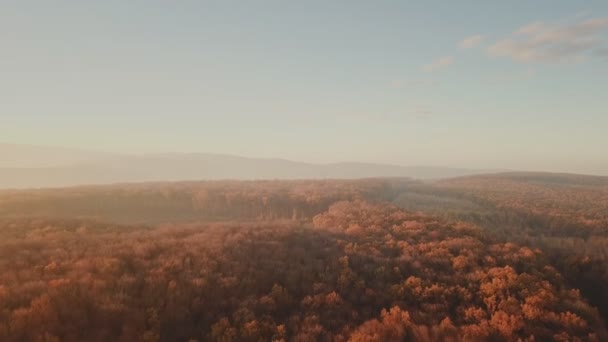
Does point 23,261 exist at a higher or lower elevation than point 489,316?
higher

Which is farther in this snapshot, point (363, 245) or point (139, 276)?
point (363, 245)

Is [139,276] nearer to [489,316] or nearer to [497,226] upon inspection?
[489,316]

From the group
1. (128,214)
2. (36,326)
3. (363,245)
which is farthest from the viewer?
(128,214)

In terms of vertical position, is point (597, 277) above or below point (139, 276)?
below

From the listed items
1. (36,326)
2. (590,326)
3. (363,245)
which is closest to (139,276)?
(36,326)

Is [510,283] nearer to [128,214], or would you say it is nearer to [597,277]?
[597,277]

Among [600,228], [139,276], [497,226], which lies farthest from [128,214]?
[600,228]

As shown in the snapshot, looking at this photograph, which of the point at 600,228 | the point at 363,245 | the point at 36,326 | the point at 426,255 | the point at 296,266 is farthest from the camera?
the point at 600,228

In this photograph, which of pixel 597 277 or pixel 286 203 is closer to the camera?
pixel 597 277

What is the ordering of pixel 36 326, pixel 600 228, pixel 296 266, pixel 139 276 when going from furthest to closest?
pixel 600 228 → pixel 296 266 → pixel 139 276 → pixel 36 326

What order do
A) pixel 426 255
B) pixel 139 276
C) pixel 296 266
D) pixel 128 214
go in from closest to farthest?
1. pixel 139 276
2. pixel 296 266
3. pixel 426 255
4. pixel 128 214
